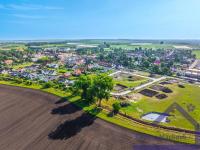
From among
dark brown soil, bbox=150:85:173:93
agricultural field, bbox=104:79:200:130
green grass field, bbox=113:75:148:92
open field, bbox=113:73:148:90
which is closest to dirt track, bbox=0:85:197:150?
agricultural field, bbox=104:79:200:130

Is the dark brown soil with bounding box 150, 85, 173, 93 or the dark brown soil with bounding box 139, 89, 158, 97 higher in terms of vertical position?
the dark brown soil with bounding box 150, 85, 173, 93

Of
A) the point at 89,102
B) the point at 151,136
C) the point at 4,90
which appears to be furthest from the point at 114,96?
the point at 4,90

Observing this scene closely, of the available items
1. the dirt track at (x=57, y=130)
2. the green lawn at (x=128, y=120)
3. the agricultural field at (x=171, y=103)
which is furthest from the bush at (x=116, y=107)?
the dirt track at (x=57, y=130)

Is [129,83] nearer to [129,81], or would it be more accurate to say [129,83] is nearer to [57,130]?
[129,81]

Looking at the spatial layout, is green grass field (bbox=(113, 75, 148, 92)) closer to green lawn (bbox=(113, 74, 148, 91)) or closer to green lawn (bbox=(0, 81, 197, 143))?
green lawn (bbox=(113, 74, 148, 91))

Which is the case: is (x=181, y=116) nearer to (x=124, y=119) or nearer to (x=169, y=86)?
(x=124, y=119)

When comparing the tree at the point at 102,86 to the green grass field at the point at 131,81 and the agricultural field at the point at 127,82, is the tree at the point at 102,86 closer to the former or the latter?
the agricultural field at the point at 127,82

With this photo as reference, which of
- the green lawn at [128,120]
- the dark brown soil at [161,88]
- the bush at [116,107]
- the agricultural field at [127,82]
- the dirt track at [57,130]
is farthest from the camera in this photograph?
the agricultural field at [127,82]

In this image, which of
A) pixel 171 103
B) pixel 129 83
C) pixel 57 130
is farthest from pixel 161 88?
pixel 57 130
